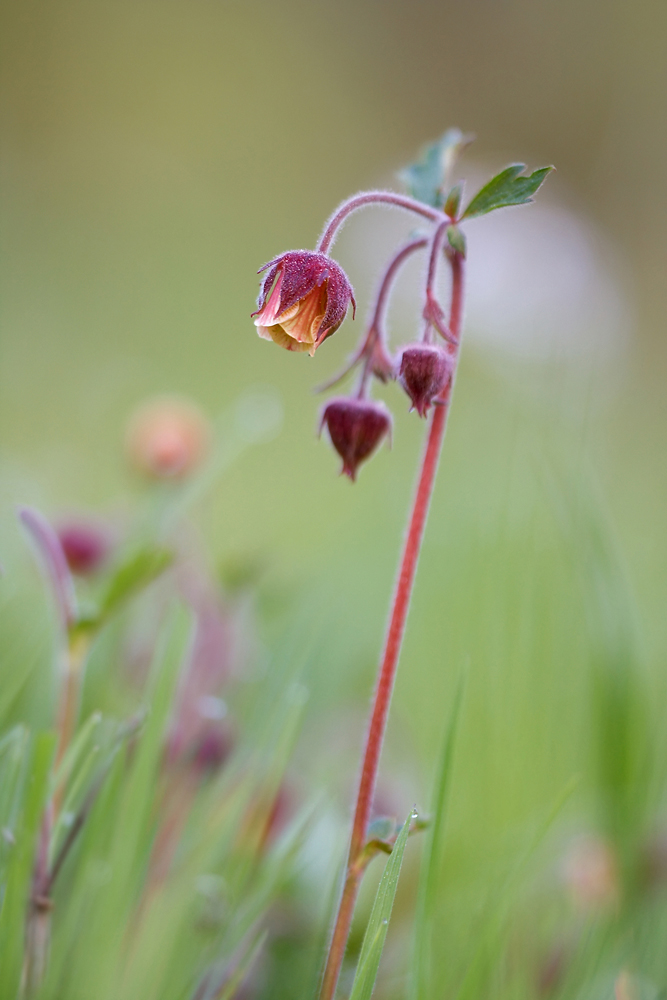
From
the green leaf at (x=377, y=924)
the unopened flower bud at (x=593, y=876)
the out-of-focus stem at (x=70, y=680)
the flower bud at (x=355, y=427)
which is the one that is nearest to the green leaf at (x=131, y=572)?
the out-of-focus stem at (x=70, y=680)

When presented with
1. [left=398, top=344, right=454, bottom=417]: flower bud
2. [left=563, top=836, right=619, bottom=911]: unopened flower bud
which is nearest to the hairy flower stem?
[left=398, top=344, right=454, bottom=417]: flower bud

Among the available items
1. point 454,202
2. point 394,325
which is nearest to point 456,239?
point 454,202

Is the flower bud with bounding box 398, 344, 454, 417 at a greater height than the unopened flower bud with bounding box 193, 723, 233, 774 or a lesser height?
greater

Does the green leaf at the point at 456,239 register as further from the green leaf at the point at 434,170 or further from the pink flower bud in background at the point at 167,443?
the pink flower bud in background at the point at 167,443

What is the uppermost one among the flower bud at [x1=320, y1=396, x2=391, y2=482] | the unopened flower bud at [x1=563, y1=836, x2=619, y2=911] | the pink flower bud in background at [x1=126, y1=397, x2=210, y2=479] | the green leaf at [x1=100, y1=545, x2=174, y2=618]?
the pink flower bud in background at [x1=126, y1=397, x2=210, y2=479]

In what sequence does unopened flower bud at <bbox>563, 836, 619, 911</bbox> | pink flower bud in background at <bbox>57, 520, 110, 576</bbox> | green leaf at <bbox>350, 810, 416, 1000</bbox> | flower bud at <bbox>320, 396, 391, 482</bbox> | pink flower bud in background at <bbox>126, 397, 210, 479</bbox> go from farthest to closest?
pink flower bud in background at <bbox>126, 397, 210, 479</bbox> < pink flower bud in background at <bbox>57, 520, 110, 576</bbox> < unopened flower bud at <bbox>563, 836, 619, 911</bbox> < flower bud at <bbox>320, 396, 391, 482</bbox> < green leaf at <bbox>350, 810, 416, 1000</bbox>

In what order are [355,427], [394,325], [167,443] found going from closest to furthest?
[355,427] < [167,443] < [394,325]

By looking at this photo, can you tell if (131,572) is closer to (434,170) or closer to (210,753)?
(210,753)

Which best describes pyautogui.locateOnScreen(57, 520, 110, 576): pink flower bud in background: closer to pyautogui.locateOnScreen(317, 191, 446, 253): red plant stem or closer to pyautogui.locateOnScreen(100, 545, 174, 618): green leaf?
pyautogui.locateOnScreen(100, 545, 174, 618): green leaf
